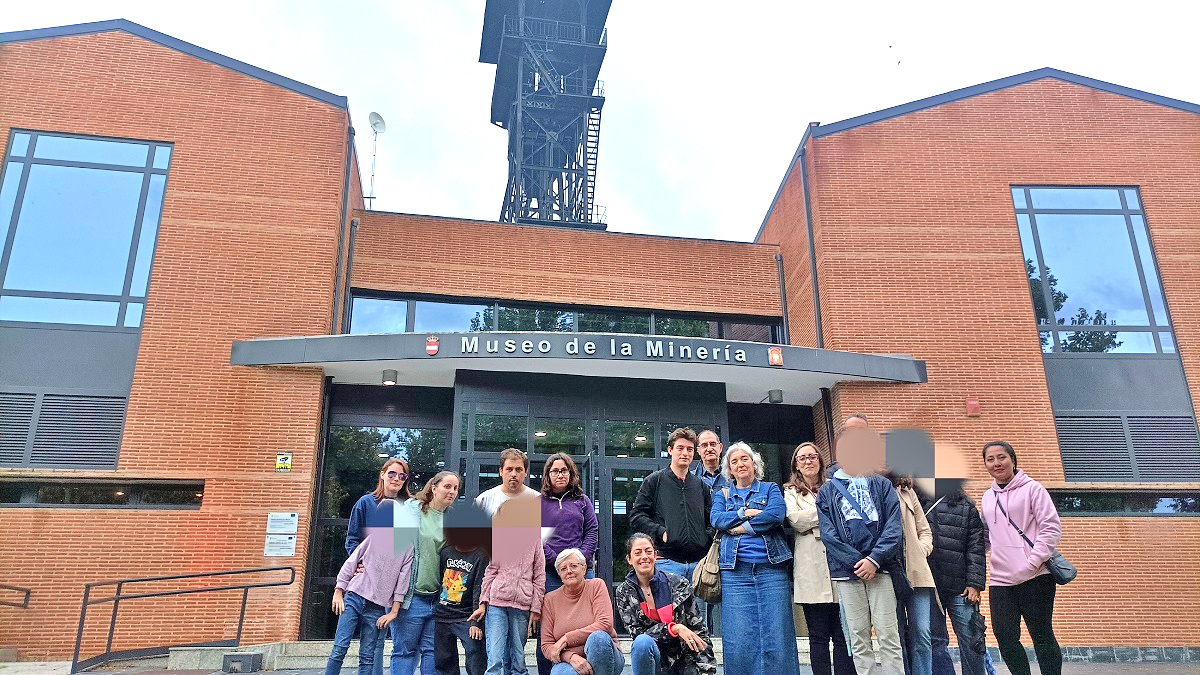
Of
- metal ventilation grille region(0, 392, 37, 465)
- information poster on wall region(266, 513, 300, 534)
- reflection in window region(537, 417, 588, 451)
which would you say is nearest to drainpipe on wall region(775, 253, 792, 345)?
reflection in window region(537, 417, 588, 451)

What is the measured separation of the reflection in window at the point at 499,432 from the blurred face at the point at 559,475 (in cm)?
576

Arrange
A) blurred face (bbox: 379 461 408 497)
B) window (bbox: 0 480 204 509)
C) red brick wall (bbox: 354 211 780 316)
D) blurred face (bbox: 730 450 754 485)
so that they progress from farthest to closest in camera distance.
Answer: red brick wall (bbox: 354 211 780 316) → window (bbox: 0 480 204 509) → blurred face (bbox: 379 461 408 497) → blurred face (bbox: 730 450 754 485)

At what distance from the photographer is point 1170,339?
1184 centimetres

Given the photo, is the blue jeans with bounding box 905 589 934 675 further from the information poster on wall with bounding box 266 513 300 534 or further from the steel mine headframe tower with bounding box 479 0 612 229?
the steel mine headframe tower with bounding box 479 0 612 229

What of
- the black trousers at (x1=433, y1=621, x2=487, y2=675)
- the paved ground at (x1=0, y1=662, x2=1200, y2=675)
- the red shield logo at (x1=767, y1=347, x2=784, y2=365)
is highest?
the red shield logo at (x1=767, y1=347, x2=784, y2=365)

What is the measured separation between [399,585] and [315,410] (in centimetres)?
580

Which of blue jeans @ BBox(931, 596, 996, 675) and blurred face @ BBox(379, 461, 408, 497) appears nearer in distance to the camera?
blue jeans @ BBox(931, 596, 996, 675)

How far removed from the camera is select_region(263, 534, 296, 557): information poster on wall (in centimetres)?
964

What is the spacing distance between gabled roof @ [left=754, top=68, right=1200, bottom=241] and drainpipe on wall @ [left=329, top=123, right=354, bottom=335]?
7.35m

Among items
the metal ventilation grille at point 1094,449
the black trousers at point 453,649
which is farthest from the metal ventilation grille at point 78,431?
the metal ventilation grille at point 1094,449

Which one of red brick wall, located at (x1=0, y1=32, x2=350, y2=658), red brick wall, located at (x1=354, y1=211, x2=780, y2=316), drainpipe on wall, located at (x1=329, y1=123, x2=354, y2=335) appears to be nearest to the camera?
red brick wall, located at (x1=0, y1=32, x2=350, y2=658)

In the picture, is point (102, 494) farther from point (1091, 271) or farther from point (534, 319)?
point (1091, 271)

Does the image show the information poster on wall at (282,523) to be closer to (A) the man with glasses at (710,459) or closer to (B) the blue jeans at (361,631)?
(B) the blue jeans at (361,631)

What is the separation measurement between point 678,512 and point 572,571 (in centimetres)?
78
